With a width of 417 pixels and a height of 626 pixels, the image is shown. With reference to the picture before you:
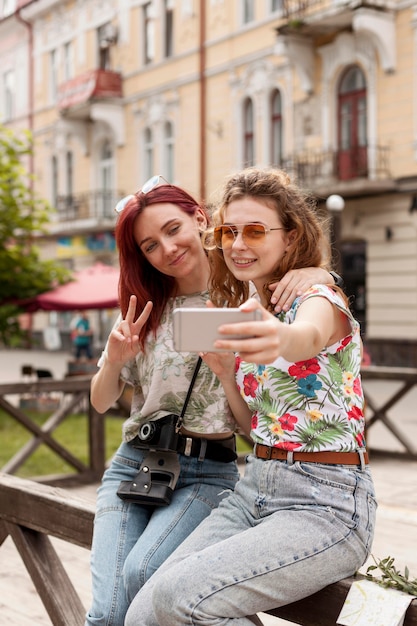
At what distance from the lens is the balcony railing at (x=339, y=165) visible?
19.1 m

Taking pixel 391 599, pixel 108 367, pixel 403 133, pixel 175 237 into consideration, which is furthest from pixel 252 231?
pixel 403 133

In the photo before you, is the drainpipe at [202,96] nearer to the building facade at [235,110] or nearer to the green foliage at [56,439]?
the building facade at [235,110]

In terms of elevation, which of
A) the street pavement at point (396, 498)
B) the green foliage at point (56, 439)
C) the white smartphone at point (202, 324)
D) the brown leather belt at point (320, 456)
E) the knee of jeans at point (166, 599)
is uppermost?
the white smartphone at point (202, 324)

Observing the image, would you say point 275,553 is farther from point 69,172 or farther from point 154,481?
point 69,172

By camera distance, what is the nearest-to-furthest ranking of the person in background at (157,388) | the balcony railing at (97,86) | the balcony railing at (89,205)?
the person in background at (157,388) < the balcony railing at (97,86) < the balcony railing at (89,205)

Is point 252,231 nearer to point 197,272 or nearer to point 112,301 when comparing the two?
point 197,272

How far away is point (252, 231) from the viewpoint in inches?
93.0

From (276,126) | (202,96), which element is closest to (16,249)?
(276,126)

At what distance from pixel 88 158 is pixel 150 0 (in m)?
5.76

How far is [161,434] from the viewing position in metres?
2.83

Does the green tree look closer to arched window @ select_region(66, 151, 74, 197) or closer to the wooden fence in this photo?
the wooden fence

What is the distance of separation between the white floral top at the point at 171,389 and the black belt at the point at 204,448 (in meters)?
0.04

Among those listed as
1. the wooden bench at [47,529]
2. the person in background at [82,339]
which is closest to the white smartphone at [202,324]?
the wooden bench at [47,529]

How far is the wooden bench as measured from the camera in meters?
3.06
